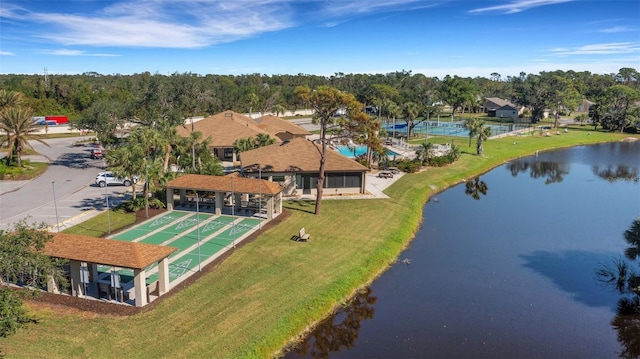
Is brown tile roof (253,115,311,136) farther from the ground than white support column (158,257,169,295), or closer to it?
farther from the ground

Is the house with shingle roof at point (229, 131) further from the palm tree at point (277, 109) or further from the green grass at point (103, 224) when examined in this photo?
the palm tree at point (277, 109)

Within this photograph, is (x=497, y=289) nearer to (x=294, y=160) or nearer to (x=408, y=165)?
(x=294, y=160)

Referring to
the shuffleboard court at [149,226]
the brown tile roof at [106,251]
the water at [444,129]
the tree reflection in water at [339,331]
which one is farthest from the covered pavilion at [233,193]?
the water at [444,129]

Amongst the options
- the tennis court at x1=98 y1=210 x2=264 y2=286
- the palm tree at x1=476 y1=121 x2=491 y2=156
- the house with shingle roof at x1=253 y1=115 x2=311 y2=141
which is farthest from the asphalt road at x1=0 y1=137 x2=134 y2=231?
the palm tree at x1=476 y1=121 x2=491 y2=156

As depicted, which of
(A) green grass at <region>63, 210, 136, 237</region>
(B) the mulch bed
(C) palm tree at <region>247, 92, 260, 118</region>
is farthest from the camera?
(C) palm tree at <region>247, 92, 260, 118</region>

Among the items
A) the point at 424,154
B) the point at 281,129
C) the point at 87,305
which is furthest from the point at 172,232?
the point at 281,129

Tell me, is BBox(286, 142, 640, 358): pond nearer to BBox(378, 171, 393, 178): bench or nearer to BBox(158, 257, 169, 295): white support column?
BBox(378, 171, 393, 178): bench
